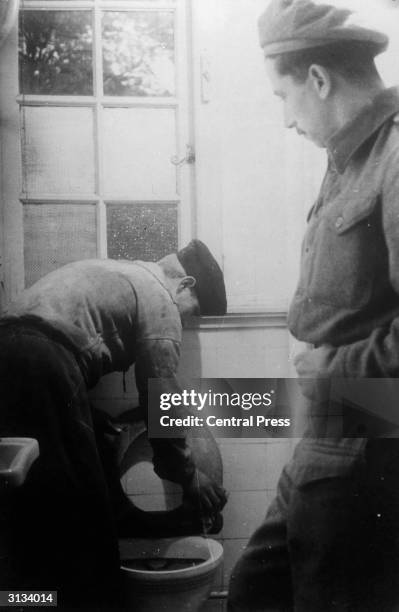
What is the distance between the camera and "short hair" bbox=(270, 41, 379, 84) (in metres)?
2.35

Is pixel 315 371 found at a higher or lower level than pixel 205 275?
lower

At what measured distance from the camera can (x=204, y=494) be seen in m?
2.42

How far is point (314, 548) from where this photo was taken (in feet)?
7.84

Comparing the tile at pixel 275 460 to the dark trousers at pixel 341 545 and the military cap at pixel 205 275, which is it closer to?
the dark trousers at pixel 341 545

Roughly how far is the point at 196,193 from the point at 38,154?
58cm

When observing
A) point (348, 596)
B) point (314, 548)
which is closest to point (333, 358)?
point (314, 548)

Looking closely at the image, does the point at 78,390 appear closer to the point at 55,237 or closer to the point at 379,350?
the point at 55,237

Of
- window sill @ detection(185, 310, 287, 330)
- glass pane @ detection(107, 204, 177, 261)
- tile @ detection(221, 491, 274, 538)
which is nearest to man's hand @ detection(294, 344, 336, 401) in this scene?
window sill @ detection(185, 310, 287, 330)

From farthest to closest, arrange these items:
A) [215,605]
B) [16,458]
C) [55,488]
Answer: [215,605]
[55,488]
[16,458]

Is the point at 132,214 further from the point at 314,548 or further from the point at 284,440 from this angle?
the point at 314,548

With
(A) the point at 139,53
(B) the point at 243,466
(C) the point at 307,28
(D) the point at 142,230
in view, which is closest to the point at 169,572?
(B) the point at 243,466

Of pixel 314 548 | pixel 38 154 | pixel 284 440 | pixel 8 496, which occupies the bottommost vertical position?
pixel 314 548

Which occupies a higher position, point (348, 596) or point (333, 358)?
point (333, 358)

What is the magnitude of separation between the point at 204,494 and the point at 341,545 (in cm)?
51
